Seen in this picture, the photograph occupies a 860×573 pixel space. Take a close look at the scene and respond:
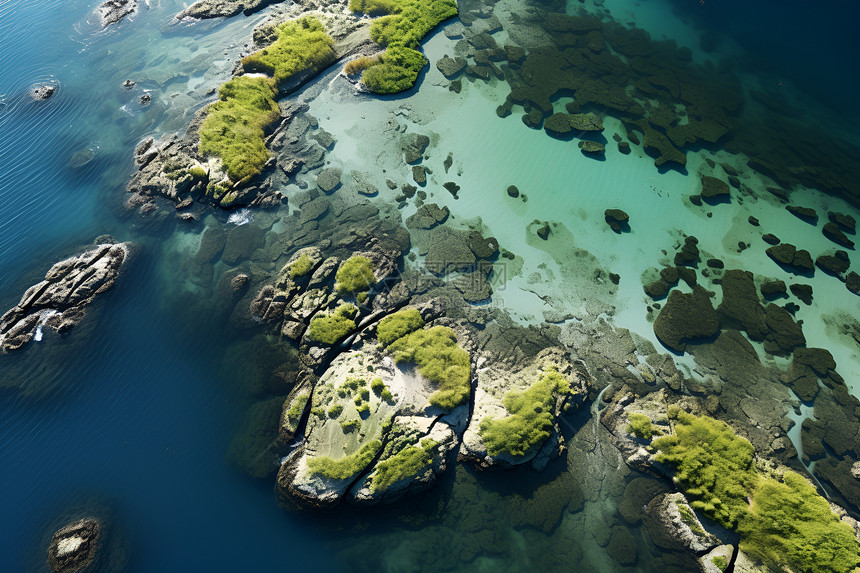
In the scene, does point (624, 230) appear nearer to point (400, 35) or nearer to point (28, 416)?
point (400, 35)

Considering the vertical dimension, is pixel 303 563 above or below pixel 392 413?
below

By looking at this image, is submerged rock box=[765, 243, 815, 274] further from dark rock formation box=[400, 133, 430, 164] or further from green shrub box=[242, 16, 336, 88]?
green shrub box=[242, 16, 336, 88]

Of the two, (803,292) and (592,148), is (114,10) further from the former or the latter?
(803,292)

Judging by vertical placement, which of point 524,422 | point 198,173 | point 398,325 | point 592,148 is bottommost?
point 524,422

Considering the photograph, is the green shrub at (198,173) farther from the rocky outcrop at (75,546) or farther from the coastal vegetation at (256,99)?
the rocky outcrop at (75,546)

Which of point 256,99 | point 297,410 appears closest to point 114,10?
point 256,99

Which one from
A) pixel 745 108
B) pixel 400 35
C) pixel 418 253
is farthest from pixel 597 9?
Result: pixel 418 253
